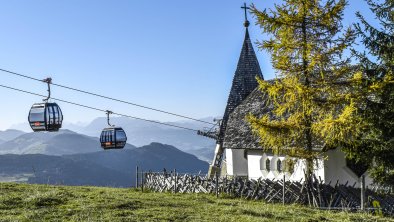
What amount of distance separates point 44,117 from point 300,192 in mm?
13093

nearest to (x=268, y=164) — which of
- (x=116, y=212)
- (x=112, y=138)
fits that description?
(x=112, y=138)

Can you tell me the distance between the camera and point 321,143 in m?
25.8

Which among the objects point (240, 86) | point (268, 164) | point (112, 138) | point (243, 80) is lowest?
point (268, 164)

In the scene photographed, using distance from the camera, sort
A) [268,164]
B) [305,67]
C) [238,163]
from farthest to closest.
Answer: [238,163]
[268,164]
[305,67]

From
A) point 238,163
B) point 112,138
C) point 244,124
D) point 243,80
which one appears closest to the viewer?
point 112,138

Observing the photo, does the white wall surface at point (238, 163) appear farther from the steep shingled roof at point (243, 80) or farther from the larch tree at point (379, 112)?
the larch tree at point (379, 112)

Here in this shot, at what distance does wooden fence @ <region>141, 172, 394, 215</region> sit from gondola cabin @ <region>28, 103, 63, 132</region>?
9.27m

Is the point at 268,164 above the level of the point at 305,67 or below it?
below

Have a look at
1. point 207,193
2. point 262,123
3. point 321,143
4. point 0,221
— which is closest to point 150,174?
point 207,193

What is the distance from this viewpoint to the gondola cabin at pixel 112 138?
30547mm

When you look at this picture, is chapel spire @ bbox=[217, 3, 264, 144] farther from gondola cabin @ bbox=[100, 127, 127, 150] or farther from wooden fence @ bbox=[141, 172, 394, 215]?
wooden fence @ bbox=[141, 172, 394, 215]

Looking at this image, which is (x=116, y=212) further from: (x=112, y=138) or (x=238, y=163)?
(x=238, y=163)

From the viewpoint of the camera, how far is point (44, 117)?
78.3 feet

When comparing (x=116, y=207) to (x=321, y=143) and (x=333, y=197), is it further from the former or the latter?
(x=321, y=143)
